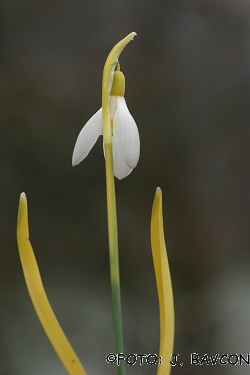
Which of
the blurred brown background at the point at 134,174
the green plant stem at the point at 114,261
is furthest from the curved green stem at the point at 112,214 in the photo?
the blurred brown background at the point at 134,174

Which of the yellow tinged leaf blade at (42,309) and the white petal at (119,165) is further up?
the white petal at (119,165)

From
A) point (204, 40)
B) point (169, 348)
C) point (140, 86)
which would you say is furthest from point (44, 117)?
point (169, 348)

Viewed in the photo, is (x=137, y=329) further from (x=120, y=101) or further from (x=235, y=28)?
(x=235, y=28)

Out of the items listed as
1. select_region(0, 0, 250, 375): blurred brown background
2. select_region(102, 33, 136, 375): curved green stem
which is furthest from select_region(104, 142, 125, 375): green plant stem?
select_region(0, 0, 250, 375): blurred brown background

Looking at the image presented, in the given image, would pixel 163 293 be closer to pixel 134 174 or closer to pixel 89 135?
pixel 89 135

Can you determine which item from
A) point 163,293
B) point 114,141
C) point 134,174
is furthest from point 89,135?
point 134,174

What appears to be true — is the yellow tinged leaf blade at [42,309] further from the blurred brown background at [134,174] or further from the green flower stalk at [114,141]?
the blurred brown background at [134,174]

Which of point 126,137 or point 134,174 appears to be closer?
point 126,137
